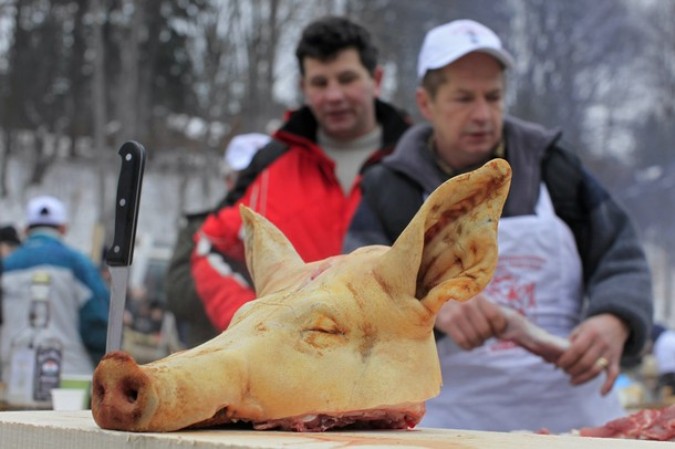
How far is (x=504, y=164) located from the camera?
1.67 m

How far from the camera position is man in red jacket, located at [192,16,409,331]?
3.94m

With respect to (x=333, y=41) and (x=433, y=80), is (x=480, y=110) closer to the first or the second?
(x=433, y=80)

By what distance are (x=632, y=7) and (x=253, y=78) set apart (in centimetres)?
861

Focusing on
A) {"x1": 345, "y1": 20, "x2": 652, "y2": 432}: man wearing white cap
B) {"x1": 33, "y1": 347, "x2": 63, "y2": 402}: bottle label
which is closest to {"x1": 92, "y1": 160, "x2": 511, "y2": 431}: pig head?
{"x1": 345, "y1": 20, "x2": 652, "y2": 432}: man wearing white cap

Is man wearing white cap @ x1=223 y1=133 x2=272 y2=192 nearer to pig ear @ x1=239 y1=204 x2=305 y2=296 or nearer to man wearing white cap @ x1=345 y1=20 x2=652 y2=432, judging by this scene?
man wearing white cap @ x1=345 y1=20 x2=652 y2=432

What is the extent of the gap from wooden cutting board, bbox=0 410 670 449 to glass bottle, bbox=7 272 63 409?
8.48 feet

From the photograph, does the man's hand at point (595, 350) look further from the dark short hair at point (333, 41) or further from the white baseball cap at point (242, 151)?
the white baseball cap at point (242, 151)

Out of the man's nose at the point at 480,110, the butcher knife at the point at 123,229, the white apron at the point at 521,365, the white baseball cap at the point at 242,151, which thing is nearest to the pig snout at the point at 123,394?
the butcher knife at the point at 123,229

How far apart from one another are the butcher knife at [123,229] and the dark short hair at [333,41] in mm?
2220

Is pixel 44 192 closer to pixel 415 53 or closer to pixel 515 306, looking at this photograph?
pixel 415 53

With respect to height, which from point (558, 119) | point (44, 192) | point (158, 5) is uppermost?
point (158, 5)

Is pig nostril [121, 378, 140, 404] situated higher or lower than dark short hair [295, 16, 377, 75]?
lower

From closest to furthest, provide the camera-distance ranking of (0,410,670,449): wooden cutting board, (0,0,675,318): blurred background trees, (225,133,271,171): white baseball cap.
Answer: (0,410,670,449): wooden cutting board < (225,133,271,171): white baseball cap < (0,0,675,318): blurred background trees

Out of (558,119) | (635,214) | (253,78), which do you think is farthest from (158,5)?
(635,214)
